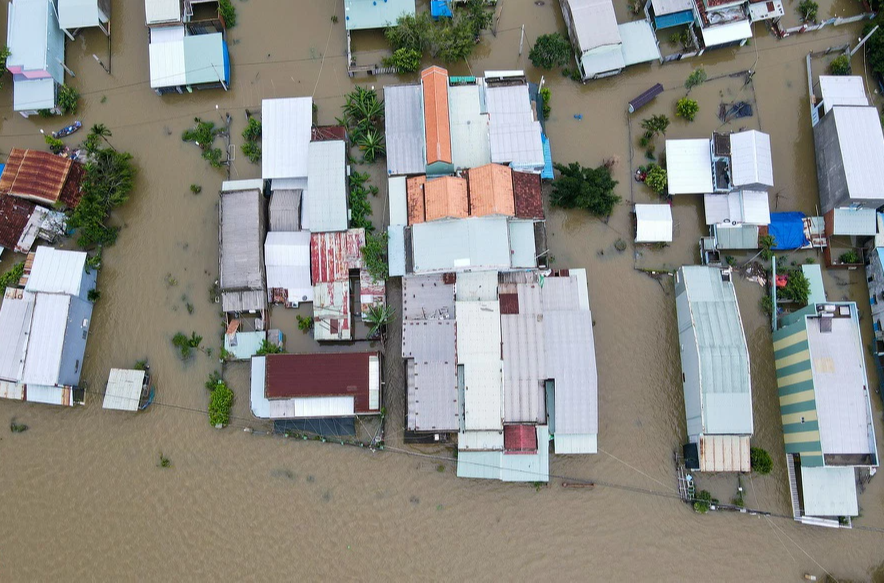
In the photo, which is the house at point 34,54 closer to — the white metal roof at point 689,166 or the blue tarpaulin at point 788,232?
the white metal roof at point 689,166

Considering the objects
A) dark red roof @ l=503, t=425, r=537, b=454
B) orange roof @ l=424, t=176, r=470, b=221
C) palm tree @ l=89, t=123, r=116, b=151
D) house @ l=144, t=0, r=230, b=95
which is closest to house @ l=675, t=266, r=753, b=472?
dark red roof @ l=503, t=425, r=537, b=454

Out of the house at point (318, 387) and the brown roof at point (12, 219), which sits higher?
the brown roof at point (12, 219)

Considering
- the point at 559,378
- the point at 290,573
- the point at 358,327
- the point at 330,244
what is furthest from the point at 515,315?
the point at 290,573

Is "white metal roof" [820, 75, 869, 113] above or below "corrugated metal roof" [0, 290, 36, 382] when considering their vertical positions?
above

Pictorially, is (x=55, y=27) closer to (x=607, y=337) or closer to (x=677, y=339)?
(x=607, y=337)

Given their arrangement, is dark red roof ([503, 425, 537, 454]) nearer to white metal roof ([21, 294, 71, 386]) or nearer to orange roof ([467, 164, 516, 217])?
orange roof ([467, 164, 516, 217])

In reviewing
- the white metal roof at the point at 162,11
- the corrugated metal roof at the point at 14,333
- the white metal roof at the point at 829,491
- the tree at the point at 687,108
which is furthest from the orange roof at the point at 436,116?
the white metal roof at the point at 829,491
